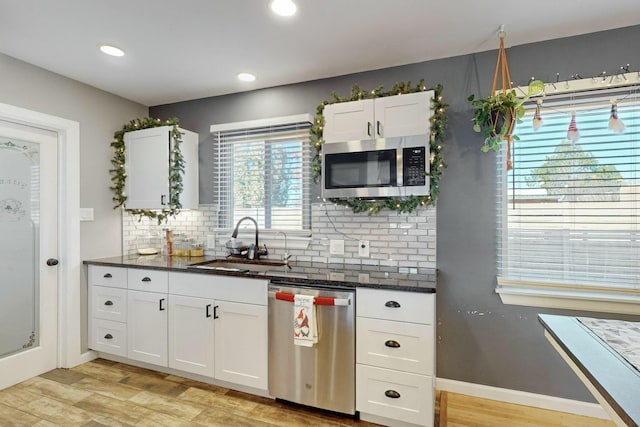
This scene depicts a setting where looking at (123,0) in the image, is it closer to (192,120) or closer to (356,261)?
(192,120)

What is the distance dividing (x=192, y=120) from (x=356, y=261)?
2.29 metres

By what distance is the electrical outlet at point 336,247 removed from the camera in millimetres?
2789

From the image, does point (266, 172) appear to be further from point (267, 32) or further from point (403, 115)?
point (403, 115)

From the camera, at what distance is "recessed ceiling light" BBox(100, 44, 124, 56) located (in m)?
2.36

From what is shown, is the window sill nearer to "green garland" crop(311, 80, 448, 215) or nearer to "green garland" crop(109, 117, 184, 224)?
"green garland" crop(311, 80, 448, 215)

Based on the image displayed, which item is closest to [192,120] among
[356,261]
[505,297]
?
[356,261]

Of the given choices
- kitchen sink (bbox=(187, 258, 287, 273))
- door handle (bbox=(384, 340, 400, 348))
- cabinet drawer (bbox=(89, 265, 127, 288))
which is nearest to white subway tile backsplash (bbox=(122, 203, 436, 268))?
kitchen sink (bbox=(187, 258, 287, 273))

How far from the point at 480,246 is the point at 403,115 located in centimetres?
114

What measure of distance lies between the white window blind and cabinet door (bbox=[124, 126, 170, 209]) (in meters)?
2.90

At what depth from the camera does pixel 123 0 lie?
1.87m

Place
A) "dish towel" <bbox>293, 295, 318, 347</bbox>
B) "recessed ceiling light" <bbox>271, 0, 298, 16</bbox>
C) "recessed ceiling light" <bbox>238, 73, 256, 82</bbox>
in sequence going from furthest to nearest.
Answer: "recessed ceiling light" <bbox>238, 73, 256, 82</bbox> → "dish towel" <bbox>293, 295, 318, 347</bbox> → "recessed ceiling light" <bbox>271, 0, 298, 16</bbox>

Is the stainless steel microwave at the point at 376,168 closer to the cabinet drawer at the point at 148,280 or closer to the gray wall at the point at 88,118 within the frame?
the cabinet drawer at the point at 148,280

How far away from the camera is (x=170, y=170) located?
3.09m

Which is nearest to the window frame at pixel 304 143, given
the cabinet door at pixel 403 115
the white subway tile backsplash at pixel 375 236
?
the white subway tile backsplash at pixel 375 236
